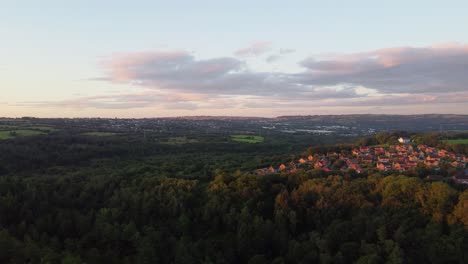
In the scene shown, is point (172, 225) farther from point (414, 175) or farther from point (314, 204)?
point (414, 175)

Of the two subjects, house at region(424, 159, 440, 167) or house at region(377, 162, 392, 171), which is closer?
house at region(424, 159, 440, 167)

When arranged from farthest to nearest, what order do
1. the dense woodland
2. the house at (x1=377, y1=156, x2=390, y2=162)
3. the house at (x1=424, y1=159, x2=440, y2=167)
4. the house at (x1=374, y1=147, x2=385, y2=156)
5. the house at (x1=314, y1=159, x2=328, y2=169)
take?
1. the house at (x1=374, y1=147, x2=385, y2=156)
2. the house at (x1=377, y1=156, x2=390, y2=162)
3. the house at (x1=314, y1=159, x2=328, y2=169)
4. the house at (x1=424, y1=159, x2=440, y2=167)
5. the dense woodland

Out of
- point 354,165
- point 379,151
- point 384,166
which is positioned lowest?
point 354,165

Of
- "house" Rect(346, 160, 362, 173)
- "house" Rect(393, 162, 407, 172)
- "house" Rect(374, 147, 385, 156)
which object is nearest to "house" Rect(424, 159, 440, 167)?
"house" Rect(393, 162, 407, 172)

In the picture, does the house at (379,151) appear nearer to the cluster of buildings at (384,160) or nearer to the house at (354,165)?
the cluster of buildings at (384,160)

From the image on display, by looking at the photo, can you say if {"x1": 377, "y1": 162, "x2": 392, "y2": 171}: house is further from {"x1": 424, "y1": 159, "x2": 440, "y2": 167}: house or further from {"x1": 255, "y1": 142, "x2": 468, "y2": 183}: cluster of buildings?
{"x1": 424, "y1": 159, "x2": 440, "y2": 167}: house

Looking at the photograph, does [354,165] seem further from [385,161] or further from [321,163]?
[385,161]

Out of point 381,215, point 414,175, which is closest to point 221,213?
point 381,215

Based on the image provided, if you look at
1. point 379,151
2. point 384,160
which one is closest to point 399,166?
point 384,160
